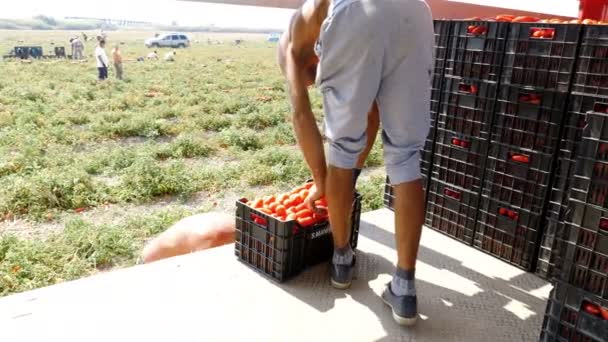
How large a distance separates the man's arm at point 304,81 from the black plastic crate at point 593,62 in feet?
4.79

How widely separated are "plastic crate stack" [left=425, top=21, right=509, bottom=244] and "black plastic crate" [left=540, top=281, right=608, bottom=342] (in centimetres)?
122

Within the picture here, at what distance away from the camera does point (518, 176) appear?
3162 mm

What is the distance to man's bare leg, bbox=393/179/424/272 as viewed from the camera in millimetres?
2594

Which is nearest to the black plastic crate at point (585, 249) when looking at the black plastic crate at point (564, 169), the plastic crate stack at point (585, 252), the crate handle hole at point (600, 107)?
the plastic crate stack at point (585, 252)

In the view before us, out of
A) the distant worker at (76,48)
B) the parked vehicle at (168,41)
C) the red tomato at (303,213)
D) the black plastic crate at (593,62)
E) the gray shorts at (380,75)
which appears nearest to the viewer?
the gray shorts at (380,75)

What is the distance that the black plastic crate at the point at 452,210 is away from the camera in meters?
3.45

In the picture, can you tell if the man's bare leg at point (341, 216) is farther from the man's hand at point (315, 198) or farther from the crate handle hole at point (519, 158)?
the crate handle hole at point (519, 158)

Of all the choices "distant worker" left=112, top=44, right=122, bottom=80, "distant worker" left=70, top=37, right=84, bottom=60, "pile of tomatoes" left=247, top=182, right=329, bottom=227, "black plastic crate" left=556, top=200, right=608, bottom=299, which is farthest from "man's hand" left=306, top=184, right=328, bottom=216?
"distant worker" left=70, top=37, right=84, bottom=60

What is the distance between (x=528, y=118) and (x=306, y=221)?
4.84ft

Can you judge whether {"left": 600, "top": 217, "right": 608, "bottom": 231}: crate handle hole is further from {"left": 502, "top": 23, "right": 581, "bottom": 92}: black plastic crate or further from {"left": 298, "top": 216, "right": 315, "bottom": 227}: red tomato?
{"left": 298, "top": 216, "right": 315, "bottom": 227}: red tomato

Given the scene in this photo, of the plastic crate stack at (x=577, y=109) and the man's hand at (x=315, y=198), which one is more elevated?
the plastic crate stack at (x=577, y=109)

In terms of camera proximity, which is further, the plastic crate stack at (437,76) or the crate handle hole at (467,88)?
the plastic crate stack at (437,76)

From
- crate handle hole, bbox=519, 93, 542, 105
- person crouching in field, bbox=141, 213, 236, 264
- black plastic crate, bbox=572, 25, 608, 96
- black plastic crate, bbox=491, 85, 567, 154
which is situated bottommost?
person crouching in field, bbox=141, 213, 236, 264

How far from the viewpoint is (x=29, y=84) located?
16344mm
